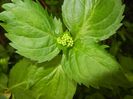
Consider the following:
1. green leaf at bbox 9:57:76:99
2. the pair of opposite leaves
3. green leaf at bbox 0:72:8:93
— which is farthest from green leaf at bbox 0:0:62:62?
green leaf at bbox 0:72:8:93

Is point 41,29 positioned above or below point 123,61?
above

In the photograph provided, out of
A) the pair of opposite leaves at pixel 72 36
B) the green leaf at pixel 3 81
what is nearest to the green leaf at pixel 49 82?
the pair of opposite leaves at pixel 72 36

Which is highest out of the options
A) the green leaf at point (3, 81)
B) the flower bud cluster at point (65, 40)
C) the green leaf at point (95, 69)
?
the flower bud cluster at point (65, 40)

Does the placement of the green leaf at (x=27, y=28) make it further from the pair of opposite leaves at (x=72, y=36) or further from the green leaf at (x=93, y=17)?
the green leaf at (x=93, y=17)

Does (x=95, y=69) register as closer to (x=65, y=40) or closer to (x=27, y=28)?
(x=65, y=40)

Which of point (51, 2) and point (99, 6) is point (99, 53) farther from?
point (51, 2)

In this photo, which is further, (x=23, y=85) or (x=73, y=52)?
(x=23, y=85)

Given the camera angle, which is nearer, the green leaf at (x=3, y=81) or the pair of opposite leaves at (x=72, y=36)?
the pair of opposite leaves at (x=72, y=36)

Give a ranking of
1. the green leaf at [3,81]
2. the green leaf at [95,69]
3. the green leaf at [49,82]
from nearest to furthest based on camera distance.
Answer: the green leaf at [95,69]
the green leaf at [49,82]
the green leaf at [3,81]

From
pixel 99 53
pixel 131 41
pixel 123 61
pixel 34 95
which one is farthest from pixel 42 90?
pixel 131 41

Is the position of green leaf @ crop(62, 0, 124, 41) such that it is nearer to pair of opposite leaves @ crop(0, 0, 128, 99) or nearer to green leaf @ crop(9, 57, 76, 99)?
pair of opposite leaves @ crop(0, 0, 128, 99)
